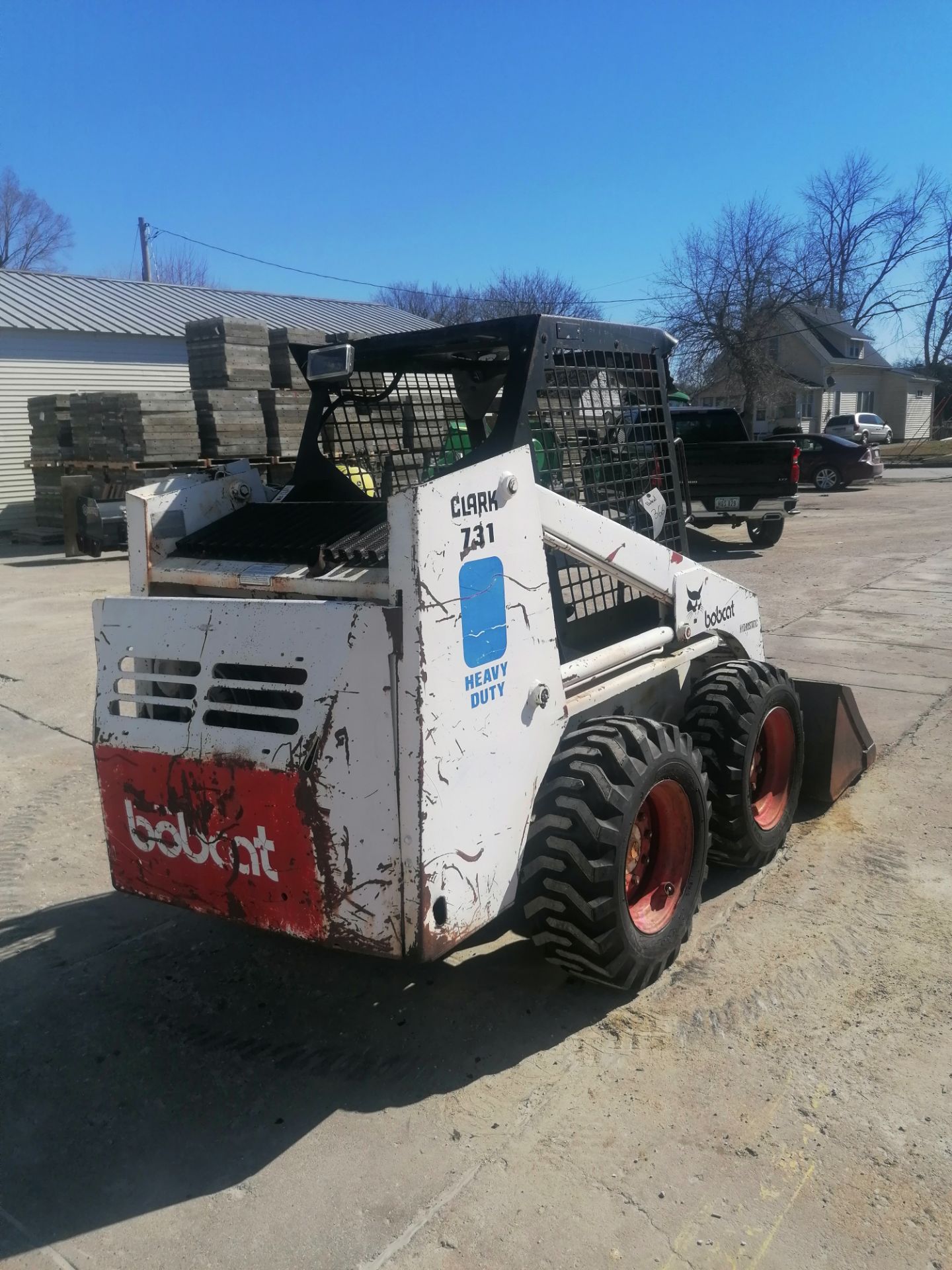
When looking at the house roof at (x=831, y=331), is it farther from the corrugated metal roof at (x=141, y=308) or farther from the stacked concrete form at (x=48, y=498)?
the stacked concrete form at (x=48, y=498)

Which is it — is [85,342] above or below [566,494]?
above

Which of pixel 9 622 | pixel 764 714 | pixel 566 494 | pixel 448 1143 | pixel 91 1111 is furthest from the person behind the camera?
pixel 9 622

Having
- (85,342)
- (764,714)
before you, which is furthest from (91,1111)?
(85,342)

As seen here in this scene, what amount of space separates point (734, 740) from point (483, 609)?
62.7 inches

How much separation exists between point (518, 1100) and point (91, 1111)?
4.17 feet

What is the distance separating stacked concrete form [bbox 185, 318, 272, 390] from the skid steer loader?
1133cm

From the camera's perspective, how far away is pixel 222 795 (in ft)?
9.95

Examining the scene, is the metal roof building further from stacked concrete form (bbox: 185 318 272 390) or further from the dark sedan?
the dark sedan

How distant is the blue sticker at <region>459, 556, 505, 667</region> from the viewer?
9.34 ft

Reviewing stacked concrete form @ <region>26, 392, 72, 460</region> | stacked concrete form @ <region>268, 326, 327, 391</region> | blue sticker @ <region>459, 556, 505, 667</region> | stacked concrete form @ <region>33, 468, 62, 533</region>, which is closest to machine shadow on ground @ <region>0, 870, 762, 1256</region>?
blue sticker @ <region>459, 556, 505, 667</region>

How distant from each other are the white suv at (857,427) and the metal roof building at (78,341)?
22017 mm

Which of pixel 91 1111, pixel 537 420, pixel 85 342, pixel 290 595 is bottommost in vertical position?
pixel 91 1111

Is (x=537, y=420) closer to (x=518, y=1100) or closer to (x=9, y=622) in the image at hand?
(x=518, y=1100)

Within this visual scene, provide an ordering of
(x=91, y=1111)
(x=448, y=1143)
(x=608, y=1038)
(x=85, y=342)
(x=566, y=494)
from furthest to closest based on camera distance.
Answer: (x=85, y=342) → (x=566, y=494) → (x=608, y=1038) → (x=91, y=1111) → (x=448, y=1143)
